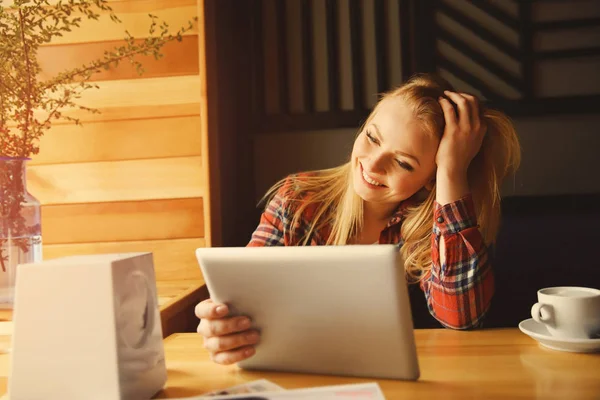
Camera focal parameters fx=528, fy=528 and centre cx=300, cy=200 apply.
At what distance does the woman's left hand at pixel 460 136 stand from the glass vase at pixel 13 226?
934 millimetres

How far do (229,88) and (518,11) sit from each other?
43.1 inches

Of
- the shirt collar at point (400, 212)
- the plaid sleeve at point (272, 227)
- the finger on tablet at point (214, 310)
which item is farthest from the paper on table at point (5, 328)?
the shirt collar at point (400, 212)

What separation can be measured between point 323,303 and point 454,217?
587 millimetres

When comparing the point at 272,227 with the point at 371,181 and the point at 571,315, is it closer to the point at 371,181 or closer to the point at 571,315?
the point at 371,181

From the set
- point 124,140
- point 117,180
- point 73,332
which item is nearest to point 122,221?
point 117,180

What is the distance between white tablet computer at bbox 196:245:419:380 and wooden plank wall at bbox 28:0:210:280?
828 mm

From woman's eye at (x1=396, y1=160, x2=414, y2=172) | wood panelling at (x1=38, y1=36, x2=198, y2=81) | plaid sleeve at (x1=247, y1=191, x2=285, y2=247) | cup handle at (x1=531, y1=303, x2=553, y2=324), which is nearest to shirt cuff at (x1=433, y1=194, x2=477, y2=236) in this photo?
woman's eye at (x1=396, y1=160, x2=414, y2=172)

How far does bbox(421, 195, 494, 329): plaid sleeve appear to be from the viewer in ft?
3.54

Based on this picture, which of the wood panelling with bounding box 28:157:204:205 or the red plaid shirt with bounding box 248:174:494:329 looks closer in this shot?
the red plaid shirt with bounding box 248:174:494:329

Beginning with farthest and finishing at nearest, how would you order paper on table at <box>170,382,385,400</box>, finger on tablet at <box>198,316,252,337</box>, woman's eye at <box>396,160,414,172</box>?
woman's eye at <box>396,160,414,172</box>, finger on tablet at <box>198,316,252,337</box>, paper on table at <box>170,382,385,400</box>

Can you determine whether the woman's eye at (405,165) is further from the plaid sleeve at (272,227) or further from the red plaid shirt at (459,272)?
the plaid sleeve at (272,227)

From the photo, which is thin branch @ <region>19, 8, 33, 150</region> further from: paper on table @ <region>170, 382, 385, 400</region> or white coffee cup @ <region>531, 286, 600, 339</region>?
white coffee cup @ <region>531, 286, 600, 339</region>

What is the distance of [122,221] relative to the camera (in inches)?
60.4

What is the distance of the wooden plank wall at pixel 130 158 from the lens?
1511 mm
